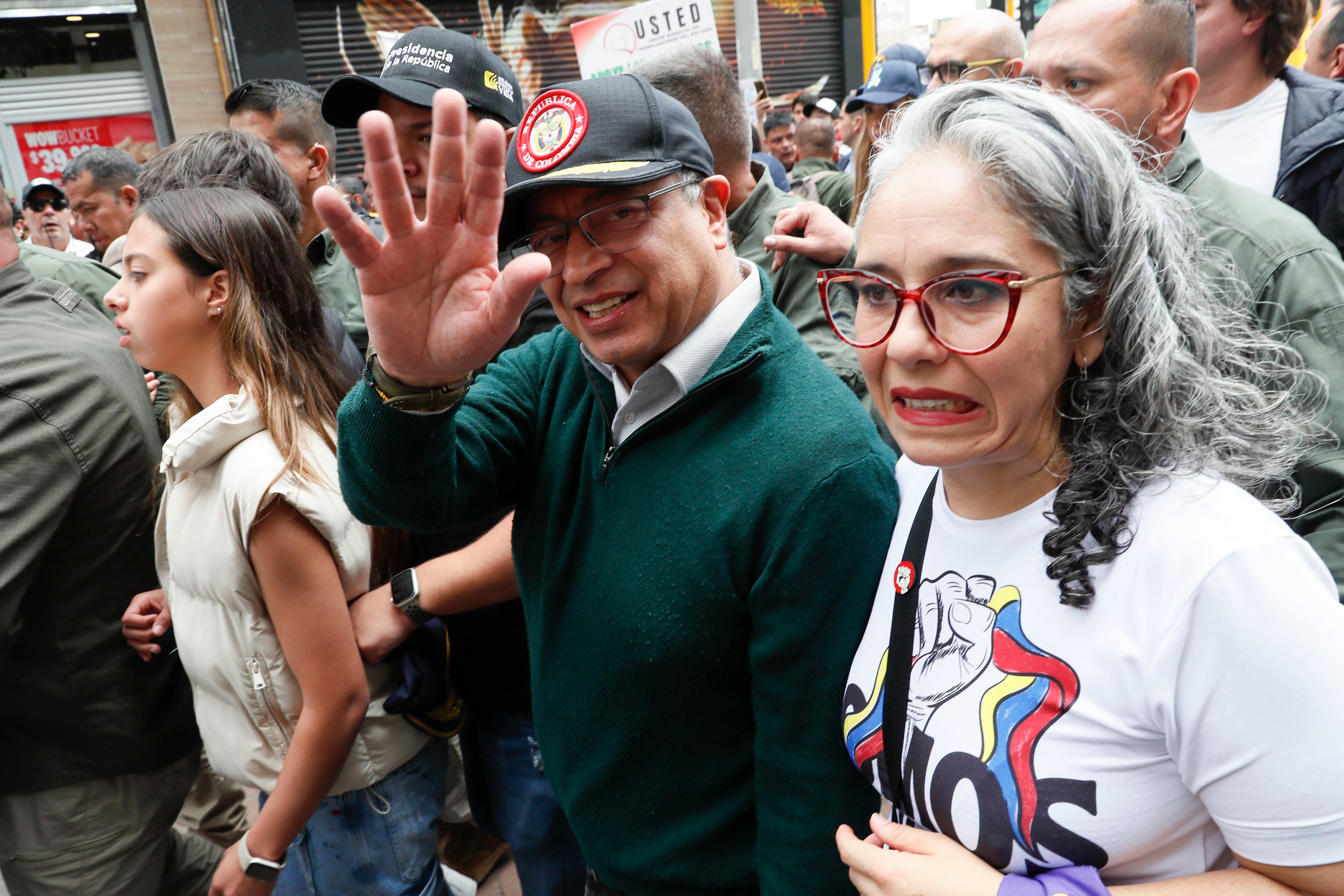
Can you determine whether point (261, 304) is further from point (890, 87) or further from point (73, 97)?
point (73, 97)

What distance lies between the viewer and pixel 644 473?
Result: 4.93 feet

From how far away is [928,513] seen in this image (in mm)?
1349

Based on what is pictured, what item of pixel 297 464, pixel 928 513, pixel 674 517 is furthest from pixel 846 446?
pixel 297 464

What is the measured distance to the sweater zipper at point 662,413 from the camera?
146 centimetres

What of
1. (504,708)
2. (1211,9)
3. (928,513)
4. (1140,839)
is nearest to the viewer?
(1140,839)

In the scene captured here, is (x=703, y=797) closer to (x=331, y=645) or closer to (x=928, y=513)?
(x=928, y=513)

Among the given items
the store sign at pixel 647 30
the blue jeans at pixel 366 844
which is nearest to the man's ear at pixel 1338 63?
the store sign at pixel 647 30

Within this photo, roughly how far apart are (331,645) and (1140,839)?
1.52 meters

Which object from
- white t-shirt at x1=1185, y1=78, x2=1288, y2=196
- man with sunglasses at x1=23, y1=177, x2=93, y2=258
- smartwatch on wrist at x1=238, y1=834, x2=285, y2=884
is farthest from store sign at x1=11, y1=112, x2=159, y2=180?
white t-shirt at x1=1185, y1=78, x2=1288, y2=196

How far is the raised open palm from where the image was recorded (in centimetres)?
127

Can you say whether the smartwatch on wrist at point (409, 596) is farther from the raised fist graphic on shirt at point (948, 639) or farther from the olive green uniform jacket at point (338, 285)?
the olive green uniform jacket at point (338, 285)

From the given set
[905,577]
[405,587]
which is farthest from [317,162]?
[905,577]

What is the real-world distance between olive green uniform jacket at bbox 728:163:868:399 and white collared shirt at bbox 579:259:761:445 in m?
0.91

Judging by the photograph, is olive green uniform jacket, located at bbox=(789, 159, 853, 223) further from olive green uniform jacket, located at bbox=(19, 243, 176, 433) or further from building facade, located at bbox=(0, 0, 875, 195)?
building facade, located at bbox=(0, 0, 875, 195)
